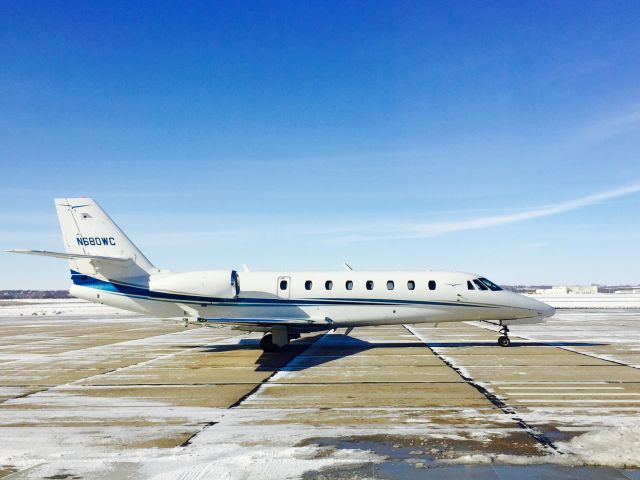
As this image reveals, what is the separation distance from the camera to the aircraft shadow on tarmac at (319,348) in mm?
15034

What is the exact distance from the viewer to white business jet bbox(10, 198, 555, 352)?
1773cm

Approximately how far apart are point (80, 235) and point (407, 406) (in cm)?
1388

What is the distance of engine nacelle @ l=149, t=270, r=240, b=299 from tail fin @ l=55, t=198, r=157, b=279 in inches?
39.3

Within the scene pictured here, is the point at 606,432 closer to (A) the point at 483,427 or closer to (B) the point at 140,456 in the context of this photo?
(A) the point at 483,427

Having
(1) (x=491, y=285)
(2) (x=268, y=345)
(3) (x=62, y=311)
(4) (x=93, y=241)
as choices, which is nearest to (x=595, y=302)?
(1) (x=491, y=285)

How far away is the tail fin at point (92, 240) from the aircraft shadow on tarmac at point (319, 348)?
13.6 ft

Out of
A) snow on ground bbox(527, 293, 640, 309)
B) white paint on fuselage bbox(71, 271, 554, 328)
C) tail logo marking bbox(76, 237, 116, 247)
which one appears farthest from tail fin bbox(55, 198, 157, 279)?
snow on ground bbox(527, 293, 640, 309)

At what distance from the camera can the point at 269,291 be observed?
17891 millimetres

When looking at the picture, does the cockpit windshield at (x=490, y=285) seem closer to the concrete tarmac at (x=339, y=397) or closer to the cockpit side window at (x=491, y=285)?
the cockpit side window at (x=491, y=285)

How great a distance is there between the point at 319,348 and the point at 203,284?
191 inches

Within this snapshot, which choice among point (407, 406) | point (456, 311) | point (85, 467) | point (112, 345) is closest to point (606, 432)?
point (407, 406)

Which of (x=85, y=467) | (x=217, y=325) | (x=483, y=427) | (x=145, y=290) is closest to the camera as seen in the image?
(x=85, y=467)

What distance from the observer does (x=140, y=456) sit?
6594 mm

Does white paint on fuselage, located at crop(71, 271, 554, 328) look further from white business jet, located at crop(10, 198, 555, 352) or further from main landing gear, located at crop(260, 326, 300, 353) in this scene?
main landing gear, located at crop(260, 326, 300, 353)
